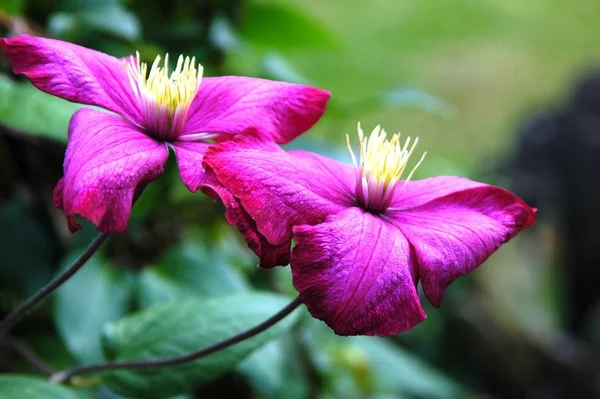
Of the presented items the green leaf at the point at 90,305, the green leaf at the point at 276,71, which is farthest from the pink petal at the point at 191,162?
the green leaf at the point at 276,71

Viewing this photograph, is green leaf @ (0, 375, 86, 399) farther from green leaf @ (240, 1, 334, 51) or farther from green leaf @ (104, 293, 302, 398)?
green leaf @ (240, 1, 334, 51)

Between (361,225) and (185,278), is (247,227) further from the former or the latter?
(185,278)

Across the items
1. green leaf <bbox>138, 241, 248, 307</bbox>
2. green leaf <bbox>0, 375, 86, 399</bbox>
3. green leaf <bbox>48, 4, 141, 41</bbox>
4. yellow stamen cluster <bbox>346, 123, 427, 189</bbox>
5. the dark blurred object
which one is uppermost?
yellow stamen cluster <bbox>346, 123, 427, 189</bbox>

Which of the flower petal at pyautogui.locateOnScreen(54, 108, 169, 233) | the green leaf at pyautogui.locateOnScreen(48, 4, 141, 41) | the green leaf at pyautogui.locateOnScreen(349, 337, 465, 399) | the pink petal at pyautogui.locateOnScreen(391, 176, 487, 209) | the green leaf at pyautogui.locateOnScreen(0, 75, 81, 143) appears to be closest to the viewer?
the flower petal at pyautogui.locateOnScreen(54, 108, 169, 233)

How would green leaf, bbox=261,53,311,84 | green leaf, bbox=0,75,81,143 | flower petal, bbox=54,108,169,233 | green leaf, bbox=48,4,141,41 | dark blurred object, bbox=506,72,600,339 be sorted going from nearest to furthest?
1. flower petal, bbox=54,108,169,233
2. green leaf, bbox=0,75,81,143
3. green leaf, bbox=48,4,141,41
4. green leaf, bbox=261,53,311,84
5. dark blurred object, bbox=506,72,600,339

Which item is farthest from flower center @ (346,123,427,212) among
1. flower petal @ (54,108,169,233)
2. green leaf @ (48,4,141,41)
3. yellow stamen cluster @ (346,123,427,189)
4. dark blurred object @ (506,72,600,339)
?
dark blurred object @ (506,72,600,339)

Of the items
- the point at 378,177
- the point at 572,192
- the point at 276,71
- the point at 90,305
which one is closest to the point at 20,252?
the point at 90,305
